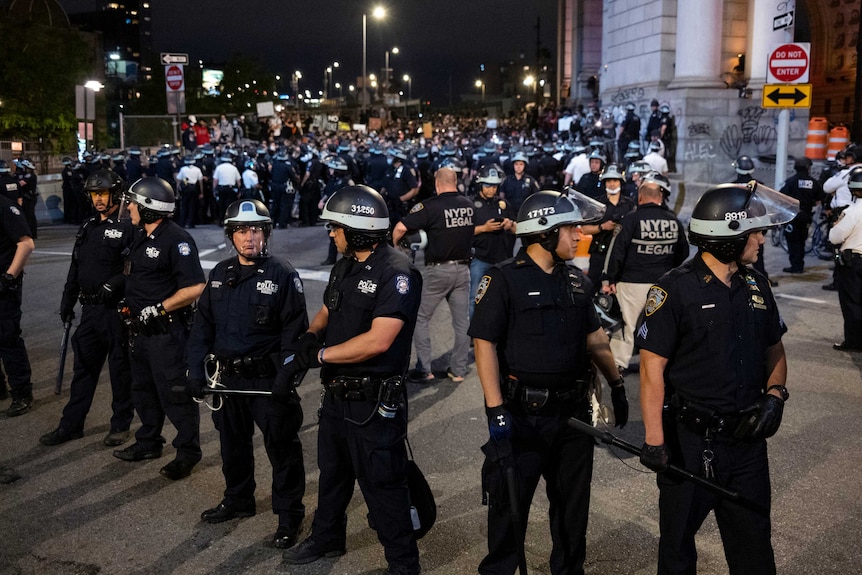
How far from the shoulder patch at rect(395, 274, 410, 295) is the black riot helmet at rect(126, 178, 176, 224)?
2412 mm

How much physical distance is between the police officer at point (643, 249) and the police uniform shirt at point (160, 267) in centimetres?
371

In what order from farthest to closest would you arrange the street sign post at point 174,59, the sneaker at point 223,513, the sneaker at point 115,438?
the street sign post at point 174,59 < the sneaker at point 115,438 < the sneaker at point 223,513

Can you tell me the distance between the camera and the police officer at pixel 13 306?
738 cm

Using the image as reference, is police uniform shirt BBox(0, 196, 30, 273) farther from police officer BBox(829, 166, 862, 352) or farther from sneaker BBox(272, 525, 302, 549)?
police officer BBox(829, 166, 862, 352)

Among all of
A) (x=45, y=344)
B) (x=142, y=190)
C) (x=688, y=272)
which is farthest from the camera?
(x=45, y=344)

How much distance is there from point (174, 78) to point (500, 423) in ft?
70.4

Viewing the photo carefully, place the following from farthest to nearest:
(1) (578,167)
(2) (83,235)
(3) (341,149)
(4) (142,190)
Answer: (3) (341,149), (1) (578,167), (2) (83,235), (4) (142,190)

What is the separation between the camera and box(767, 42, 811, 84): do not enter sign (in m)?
12.4

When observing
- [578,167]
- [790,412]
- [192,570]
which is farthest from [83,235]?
[578,167]

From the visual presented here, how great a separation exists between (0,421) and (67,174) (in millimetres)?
17855

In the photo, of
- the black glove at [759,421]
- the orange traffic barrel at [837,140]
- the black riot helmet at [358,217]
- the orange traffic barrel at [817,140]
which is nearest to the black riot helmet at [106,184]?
the black riot helmet at [358,217]

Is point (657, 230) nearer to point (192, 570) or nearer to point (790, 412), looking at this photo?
point (790, 412)

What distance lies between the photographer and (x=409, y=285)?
4340mm

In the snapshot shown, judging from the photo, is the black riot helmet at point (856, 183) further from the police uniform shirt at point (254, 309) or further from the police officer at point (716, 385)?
the police uniform shirt at point (254, 309)
